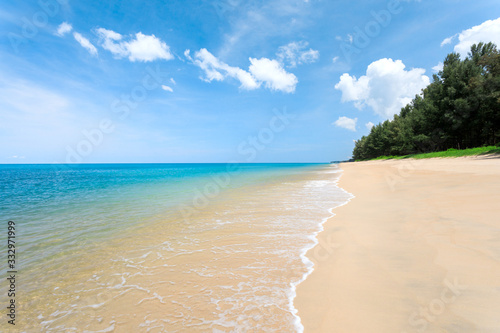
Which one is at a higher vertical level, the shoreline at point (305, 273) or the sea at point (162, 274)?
the shoreline at point (305, 273)

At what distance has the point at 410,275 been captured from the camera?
3.60 meters

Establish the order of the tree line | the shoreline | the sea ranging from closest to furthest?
the shoreline
the sea
the tree line

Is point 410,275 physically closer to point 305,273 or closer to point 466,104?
point 305,273

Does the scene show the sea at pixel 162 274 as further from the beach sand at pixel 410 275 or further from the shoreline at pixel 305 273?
the beach sand at pixel 410 275

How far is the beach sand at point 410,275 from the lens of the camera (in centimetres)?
260

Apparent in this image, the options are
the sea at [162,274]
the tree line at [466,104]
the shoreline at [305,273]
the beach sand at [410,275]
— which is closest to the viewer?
the beach sand at [410,275]

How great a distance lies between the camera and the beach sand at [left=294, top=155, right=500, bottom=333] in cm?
260

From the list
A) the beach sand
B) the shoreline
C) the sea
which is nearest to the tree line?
the beach sand

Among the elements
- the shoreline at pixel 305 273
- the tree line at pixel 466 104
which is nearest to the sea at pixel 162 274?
the shoreline at pixel 305 273

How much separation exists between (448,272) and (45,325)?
262 inches

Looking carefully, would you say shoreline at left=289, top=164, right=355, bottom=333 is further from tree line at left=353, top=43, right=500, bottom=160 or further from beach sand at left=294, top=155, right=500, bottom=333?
tree line at left=353, top=43, right=500, bottom=160

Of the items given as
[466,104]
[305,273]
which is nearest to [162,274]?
[305,273]

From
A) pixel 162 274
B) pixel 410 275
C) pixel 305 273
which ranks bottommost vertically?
pixel 162 274

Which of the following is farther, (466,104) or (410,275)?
(466,104)
